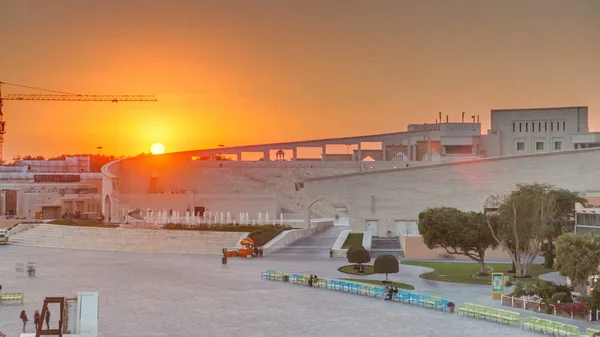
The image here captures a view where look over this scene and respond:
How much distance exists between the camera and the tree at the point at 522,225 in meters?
40.9

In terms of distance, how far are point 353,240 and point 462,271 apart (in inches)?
582

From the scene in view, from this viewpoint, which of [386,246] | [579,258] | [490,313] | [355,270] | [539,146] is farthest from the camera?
[539,146]

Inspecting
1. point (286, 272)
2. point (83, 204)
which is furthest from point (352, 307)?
point (83, 204)

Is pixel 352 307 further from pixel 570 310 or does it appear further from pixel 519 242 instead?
pixel 519 242

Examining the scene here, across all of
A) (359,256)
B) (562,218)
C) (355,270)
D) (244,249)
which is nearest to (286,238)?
(244,249)

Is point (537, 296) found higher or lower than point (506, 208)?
lower

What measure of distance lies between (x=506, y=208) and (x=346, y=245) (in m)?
16.2

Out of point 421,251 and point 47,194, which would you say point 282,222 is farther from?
point 47,194

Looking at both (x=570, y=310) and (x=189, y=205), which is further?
(x=189, y=205)

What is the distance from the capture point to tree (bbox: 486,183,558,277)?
40938mm

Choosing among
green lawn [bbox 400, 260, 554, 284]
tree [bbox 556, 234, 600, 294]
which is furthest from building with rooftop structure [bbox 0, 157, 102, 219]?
tree [bbox 556, 234, 600, 294]

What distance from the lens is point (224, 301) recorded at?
34906 mm

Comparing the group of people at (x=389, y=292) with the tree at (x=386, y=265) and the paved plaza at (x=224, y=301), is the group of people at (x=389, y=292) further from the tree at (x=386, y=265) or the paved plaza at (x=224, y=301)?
the tree at (x=386, y=265)

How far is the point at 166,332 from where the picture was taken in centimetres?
2830
